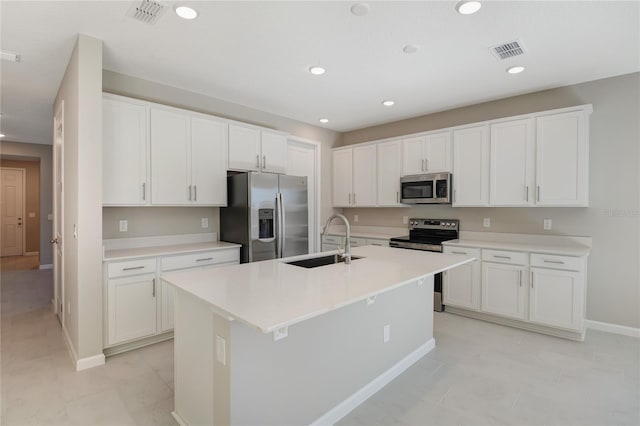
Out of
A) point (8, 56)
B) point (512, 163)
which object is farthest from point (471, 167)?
point (8, 56)

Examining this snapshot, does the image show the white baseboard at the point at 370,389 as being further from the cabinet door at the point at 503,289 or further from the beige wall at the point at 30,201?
the beige wall at the point at 30,201

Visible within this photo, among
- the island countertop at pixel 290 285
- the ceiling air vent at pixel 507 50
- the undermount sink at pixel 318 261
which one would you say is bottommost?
the undermount sink at pixel 318 261

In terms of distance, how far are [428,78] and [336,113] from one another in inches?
63.1

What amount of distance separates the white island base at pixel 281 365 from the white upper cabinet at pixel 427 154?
2.41 meters

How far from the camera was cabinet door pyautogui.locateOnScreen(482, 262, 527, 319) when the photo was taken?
3.47 metres

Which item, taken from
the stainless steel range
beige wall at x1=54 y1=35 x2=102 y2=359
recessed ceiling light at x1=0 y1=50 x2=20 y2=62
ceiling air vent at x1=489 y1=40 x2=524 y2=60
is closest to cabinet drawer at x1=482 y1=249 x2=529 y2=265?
the stainless steel range

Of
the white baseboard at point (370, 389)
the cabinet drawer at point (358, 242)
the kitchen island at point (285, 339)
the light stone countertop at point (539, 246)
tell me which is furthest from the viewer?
the cabinet drawer at point (358, 242)

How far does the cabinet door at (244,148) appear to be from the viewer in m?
3.93

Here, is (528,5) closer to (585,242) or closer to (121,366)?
(585,242)

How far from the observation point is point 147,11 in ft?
7.34

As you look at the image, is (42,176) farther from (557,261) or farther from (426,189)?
(557,261)

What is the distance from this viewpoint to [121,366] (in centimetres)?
268

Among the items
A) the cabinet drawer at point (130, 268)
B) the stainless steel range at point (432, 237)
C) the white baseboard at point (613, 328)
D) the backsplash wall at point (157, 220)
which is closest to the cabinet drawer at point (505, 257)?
the stainless steel range at point (432, 237)

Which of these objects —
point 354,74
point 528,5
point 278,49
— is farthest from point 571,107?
point 278,49
